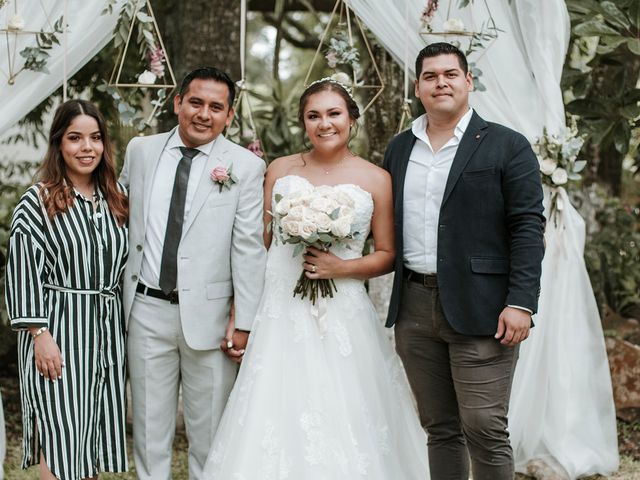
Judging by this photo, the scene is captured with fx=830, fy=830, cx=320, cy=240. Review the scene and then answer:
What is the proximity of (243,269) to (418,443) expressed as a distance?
1091mm

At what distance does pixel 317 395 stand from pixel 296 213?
29.5 inches

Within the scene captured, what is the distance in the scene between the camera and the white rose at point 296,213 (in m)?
3.24

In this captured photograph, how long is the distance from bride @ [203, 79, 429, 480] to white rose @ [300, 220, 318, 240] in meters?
0.18

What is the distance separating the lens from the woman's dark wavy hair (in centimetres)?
318

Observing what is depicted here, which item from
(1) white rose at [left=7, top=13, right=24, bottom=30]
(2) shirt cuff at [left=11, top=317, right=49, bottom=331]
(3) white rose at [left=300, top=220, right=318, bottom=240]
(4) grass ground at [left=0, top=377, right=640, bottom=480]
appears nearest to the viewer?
(2) shirt cuff at [left=11, top=317, right=49, bottom=331]

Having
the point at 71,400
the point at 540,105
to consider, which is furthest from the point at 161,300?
the point at 540,105

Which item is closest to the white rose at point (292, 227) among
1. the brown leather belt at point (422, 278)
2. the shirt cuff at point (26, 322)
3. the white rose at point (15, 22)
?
the brown leather belt at point (422, 278)

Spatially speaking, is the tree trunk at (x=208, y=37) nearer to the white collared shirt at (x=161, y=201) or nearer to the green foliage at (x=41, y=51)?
the green foliage at (x=41, y=51)

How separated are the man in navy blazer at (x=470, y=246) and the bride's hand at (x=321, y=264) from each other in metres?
0.27

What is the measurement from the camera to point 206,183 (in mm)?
3408

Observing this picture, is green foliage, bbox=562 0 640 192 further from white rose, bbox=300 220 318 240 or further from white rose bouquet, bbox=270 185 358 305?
white rose, bbox=300 220 318 240

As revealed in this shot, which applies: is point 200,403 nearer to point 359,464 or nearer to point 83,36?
point 359,464

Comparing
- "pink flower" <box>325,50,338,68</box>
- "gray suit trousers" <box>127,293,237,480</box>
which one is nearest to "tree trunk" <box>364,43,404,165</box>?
"pink flower" <box>325,50,338,68</box>

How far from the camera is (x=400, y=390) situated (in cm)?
360
